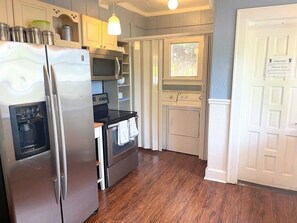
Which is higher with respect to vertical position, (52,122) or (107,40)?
(107,40)

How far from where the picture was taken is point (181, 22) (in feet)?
14.6

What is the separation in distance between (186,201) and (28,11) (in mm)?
2606

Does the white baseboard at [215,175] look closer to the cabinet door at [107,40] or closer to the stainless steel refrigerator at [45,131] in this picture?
the stainless steel refrigerator at [45,131]

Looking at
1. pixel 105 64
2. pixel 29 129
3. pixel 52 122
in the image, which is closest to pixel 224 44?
pixel 105 64

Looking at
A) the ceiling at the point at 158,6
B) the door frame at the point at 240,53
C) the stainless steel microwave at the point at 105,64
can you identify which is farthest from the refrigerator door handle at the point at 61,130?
the ceiling at the point at 158,6

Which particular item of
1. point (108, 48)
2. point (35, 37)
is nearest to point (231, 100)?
point (108, 48)

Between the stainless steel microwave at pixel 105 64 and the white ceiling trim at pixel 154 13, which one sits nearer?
the stainless steel microwave at pixel 105 64

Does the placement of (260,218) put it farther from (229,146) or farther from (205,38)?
(205,38)

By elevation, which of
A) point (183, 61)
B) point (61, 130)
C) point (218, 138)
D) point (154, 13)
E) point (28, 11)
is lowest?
point (218, 138)

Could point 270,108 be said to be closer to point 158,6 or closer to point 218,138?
point 218,138

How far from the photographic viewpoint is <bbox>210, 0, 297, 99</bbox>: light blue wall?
2.57 meters

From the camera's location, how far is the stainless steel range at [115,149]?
8.84ft

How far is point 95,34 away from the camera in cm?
292

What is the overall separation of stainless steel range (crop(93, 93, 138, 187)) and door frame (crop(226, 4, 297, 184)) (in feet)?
4.37
